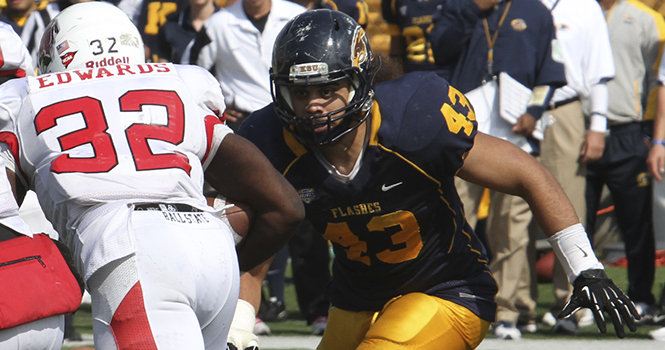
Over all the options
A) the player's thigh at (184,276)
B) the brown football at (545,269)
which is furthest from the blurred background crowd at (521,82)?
the player's thigh at (184,276)

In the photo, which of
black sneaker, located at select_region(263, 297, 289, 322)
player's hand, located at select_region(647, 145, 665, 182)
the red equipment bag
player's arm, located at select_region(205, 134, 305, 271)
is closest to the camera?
the red equipment bag

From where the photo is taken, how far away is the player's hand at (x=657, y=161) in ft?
17.5

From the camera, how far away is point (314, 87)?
303cm

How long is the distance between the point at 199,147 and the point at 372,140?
71 centimetres

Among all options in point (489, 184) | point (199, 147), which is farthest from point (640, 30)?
point (199, 147)

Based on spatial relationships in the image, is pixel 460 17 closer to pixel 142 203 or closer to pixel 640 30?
pixel 640 30

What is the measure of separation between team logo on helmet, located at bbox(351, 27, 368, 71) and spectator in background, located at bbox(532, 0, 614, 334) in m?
2.64

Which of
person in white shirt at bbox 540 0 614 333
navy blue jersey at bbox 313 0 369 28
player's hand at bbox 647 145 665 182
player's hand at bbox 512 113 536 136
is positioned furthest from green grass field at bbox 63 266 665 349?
navy blue jersey at bbox 313 0 369 28

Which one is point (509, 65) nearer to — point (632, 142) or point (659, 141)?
point (659, 141)

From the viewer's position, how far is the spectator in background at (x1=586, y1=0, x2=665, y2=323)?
5.69 meters

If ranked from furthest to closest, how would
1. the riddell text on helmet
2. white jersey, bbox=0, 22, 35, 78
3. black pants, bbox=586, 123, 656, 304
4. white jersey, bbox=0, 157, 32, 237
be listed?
1. black pants, bbox=586, 123, 656, 304
2. white jersey, bbox=0, 22, 35, 78
3. the riddell text on helmet
4. white jersey, bbox=0, 157, 32, 237

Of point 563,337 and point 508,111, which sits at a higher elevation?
point 508,111

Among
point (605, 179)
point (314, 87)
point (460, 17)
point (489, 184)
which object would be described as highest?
point (314, 87)

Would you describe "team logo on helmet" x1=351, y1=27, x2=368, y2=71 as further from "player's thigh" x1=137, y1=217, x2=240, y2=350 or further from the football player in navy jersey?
"player's thigh" x1=137, y1=217, x2=240, y2=350
